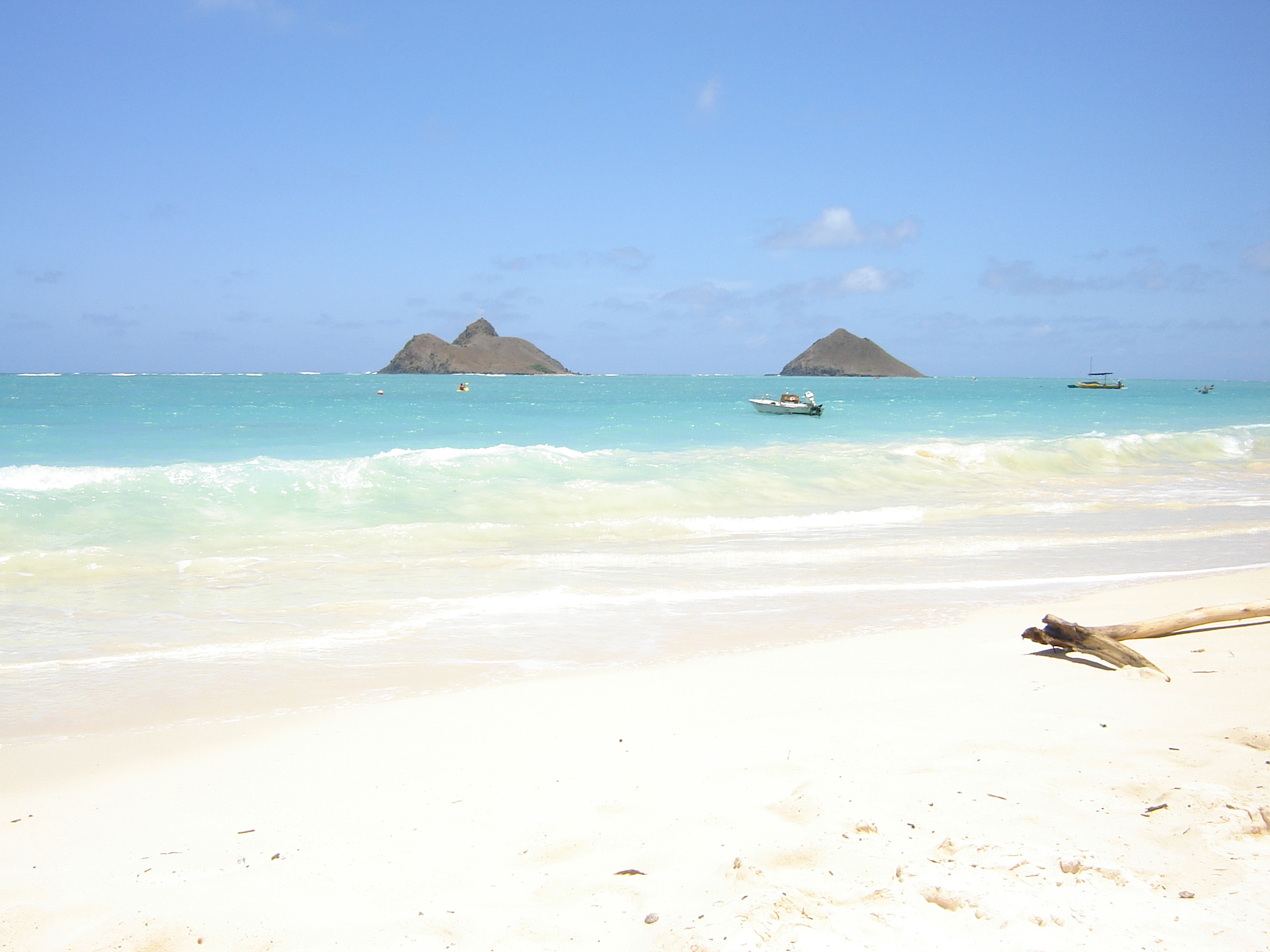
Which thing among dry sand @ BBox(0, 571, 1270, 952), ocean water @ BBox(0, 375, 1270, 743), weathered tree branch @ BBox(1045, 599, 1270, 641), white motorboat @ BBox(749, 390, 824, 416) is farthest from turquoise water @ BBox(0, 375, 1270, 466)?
weathered tree branch @ BBox(1045, 599, 1270, 641)

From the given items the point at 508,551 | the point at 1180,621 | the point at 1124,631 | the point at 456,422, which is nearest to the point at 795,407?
the point at 456,422

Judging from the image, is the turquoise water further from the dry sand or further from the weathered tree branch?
the weathered tree branch

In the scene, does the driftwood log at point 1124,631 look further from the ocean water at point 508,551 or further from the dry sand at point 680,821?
the ocean water at point 508,551

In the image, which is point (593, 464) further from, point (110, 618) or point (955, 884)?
point (955, 884)

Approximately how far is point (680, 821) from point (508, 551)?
7615mm

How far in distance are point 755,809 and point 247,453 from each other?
73.4 ft

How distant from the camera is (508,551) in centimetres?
1069

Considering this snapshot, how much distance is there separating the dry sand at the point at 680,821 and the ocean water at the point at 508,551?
1100mm

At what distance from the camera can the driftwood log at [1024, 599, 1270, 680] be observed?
5.51 meters

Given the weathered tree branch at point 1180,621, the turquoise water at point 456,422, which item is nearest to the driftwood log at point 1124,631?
Result: the weathered tree branch at point 1180,621

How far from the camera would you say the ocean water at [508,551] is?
6.11 metres

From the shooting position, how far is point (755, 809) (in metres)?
3.36

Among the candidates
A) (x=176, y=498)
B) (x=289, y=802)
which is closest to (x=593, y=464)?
(x=176, y=498)

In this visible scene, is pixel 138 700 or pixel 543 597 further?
pixel 543 597
